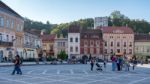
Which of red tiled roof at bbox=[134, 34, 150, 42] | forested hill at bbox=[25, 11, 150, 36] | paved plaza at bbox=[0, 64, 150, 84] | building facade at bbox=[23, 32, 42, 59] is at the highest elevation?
forested hill at bbox=[25, 11, 150, 36]

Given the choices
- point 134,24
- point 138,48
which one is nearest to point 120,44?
point 138,48

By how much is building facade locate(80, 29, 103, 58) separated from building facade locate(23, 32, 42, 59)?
21.0 meters

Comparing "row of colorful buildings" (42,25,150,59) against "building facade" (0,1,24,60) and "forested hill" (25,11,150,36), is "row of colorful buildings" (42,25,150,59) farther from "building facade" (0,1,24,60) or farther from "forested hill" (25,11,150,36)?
"building facade" (0,1,24,60)

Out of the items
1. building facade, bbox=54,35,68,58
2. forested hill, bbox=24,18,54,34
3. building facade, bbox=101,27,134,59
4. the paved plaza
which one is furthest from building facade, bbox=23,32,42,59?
forested hill, bbox=24,18,54,34

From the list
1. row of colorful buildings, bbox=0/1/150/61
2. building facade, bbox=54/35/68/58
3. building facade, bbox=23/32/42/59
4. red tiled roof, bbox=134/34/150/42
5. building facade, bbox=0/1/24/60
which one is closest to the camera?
building facade, bbox=0/1/24/60

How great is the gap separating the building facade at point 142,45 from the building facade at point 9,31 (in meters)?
49.6

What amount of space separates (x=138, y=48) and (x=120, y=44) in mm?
5809

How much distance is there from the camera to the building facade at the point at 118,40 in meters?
114

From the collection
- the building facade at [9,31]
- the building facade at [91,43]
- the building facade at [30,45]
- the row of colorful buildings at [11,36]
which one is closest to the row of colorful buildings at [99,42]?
the building facade at [91,43]

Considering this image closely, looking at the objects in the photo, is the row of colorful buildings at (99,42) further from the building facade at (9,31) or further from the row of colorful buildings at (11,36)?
the building facade at (9,31)

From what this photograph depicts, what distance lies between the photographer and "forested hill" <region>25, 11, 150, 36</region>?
463 ft

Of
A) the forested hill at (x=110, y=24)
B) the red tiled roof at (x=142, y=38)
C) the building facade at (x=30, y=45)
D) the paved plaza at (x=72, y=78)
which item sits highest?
the forested hill at (x=110, y=24)

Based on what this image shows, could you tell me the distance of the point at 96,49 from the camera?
372ft

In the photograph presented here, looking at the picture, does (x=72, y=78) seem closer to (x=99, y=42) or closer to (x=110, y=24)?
(x=99, y=42)
